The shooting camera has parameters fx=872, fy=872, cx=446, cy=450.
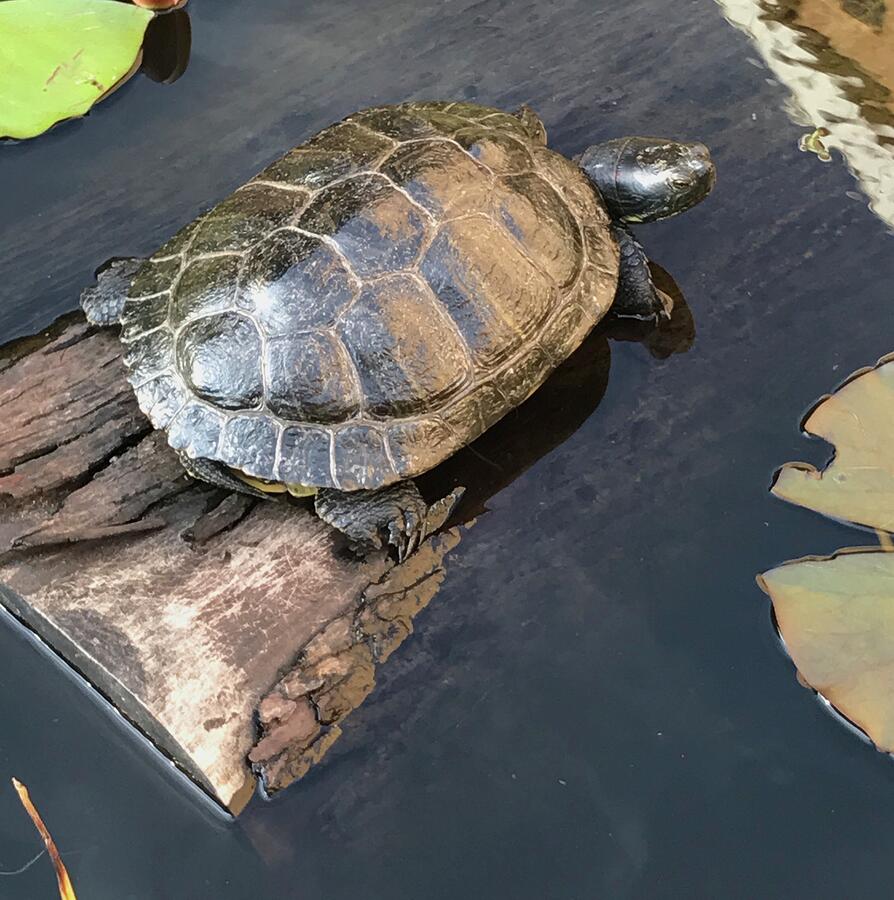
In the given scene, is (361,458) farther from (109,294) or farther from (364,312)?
(109,294)

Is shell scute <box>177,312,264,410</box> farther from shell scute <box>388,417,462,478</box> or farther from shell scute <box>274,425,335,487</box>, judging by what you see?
shell scute <box>388,417,462,478</box>

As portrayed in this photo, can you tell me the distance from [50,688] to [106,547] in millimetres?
354

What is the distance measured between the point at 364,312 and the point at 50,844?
1295mm

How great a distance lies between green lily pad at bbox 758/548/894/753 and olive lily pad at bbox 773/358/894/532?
0.12 meters

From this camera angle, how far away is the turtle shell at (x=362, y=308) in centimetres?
201

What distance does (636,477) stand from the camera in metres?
2.29

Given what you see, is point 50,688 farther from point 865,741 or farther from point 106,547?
point 865,741

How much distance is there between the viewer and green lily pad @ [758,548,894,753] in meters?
1.87

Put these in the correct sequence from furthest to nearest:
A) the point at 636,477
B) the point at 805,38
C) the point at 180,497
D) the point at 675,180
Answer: the point at 805,38, the point at 675,180, the point at 636,477, the point at 180,497

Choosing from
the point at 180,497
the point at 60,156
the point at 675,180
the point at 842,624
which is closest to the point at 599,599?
the point at 842,624

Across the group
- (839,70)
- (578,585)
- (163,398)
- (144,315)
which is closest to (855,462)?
(578,585)

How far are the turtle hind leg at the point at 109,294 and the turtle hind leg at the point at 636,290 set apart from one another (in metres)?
1.35

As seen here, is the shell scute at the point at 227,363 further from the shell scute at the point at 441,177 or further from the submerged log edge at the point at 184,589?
the shell scute at the point at 441,177

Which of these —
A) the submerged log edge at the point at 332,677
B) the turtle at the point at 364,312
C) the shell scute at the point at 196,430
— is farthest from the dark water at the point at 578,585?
the shell scute at the point at 196,430
